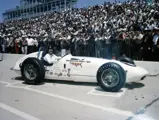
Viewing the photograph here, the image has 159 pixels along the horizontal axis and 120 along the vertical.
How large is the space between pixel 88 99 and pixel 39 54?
298 centimetres

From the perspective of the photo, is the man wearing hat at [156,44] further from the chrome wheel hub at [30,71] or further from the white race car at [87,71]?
the chrome wheel hub at [30,71]

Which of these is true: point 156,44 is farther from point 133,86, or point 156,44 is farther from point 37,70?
point 37,70

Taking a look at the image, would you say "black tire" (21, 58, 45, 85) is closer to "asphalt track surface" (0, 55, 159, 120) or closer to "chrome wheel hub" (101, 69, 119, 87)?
"asphalt track surface" (0, 55, 159, 120)

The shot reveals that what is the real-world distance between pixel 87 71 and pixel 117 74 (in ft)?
3.06

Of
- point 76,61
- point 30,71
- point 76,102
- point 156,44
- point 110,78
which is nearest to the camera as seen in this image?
point 76,102

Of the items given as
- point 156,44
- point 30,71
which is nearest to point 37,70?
point 30,71

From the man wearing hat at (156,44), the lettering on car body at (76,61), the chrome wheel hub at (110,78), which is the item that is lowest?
the chrome wheel hub at (110,78)

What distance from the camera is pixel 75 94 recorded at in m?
6.52

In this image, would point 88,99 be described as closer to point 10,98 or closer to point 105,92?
point 105,92

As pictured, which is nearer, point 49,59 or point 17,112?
point 17,112

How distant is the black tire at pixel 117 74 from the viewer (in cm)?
643

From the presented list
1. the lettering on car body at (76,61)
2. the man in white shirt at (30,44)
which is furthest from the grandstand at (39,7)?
the lettering on car body at (76,61)

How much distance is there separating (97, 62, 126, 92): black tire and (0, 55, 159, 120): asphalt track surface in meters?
0.16

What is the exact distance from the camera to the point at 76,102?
18.8 feet
